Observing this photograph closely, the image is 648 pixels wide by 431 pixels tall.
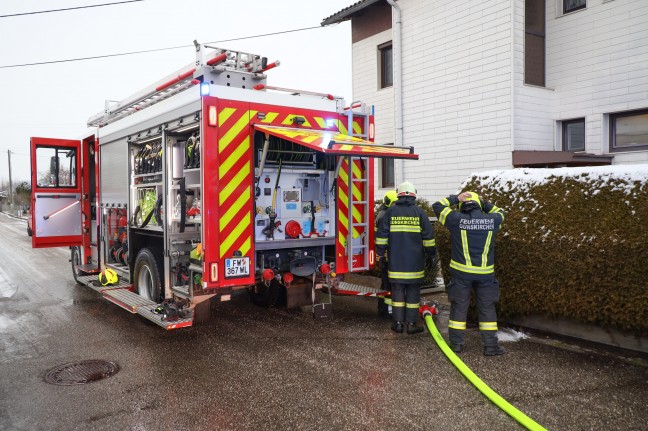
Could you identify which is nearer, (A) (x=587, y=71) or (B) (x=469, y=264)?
(B) (x=469, y=264)

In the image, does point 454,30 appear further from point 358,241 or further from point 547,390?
point 547,390

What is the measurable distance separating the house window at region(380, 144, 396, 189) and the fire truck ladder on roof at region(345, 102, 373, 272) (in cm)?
665

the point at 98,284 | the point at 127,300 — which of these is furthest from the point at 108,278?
the point at 127,300

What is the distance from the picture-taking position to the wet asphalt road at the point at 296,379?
387 centimetres

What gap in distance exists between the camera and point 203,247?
5.67m

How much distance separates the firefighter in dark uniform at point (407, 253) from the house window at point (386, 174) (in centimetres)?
731

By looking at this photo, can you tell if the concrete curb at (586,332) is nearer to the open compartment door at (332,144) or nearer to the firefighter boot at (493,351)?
the firefighter boot at (493,351)

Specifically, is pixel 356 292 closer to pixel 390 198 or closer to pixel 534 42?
pixel 390 198

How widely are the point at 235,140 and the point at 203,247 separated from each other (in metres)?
1.23

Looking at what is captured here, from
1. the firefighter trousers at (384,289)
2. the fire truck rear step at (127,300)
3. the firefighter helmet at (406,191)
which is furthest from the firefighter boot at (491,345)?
the fire truck rear step at (127,300)

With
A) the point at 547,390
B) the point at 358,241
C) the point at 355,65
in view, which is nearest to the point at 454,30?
the point at 355,65

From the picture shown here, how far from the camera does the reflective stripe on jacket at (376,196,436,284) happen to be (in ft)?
20.4

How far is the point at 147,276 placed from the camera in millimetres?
7246

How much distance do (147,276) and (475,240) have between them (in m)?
4.41
